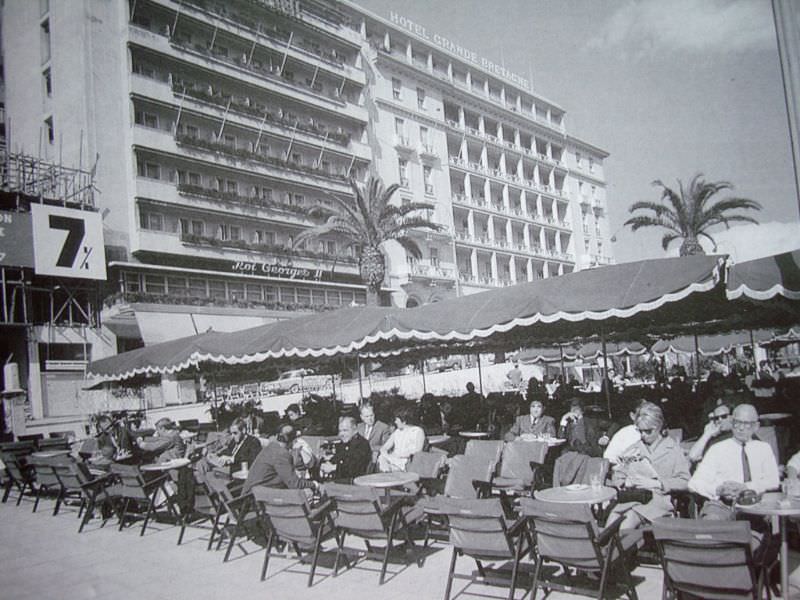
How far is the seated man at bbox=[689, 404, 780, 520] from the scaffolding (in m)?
28.7

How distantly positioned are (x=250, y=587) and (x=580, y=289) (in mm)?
4674

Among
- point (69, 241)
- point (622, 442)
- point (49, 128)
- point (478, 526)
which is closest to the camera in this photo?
point (478, 526)

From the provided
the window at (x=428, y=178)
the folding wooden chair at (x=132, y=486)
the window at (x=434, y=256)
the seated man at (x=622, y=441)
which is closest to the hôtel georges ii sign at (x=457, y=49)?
the window at (x=428, y=178)

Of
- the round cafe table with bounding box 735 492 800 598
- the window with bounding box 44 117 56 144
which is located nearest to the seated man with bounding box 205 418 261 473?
the round cafe table with bounding box 735 492 800 598

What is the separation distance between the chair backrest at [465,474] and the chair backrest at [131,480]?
3.80 meters

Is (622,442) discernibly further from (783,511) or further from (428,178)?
(428,178)

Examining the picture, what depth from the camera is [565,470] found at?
6.00 meters

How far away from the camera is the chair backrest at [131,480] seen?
7770 millimetres

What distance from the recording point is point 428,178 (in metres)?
46.2

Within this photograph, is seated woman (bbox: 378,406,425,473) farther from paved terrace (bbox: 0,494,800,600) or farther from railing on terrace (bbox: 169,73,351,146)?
railing on terrace (bbox: 169,73,351,146)

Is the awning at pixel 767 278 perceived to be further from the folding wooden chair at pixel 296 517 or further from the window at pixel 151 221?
the window at pixel 151 221

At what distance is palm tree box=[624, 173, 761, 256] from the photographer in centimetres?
2900

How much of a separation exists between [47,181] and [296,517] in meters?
28.6

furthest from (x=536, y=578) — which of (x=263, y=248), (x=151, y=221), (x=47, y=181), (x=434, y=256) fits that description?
(x=434, y=256)
